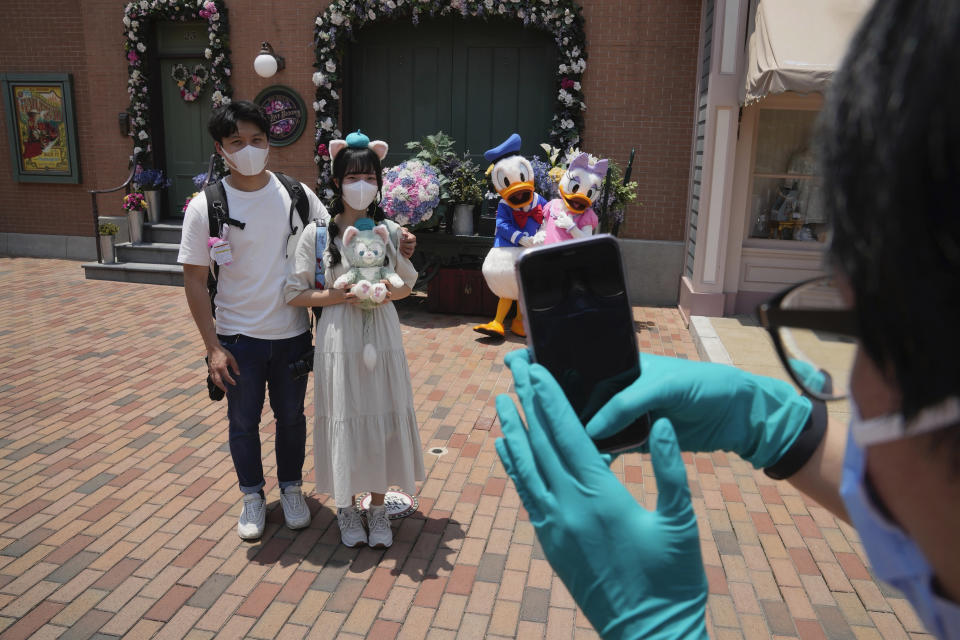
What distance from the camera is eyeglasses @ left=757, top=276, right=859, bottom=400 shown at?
727 mm

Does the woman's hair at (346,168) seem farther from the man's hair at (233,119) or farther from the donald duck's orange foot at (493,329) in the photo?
the donald duck's orange foot at (493,329)

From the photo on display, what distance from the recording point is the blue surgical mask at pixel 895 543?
657 millimetres

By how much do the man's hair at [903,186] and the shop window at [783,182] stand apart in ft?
24.9

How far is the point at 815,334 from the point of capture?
0.80 metres

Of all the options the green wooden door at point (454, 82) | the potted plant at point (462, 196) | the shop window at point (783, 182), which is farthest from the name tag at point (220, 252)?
the green wooden door at point (454, 82)

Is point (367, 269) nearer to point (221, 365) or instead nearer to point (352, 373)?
point (352, 373)

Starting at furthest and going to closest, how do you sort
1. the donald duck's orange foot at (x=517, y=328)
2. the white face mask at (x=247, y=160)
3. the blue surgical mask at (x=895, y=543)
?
the donald duck's orange foot at (x=517, y=328) → the white face mask at (x=247, y=160) → the blue surgical mask at (x=895, y=543)

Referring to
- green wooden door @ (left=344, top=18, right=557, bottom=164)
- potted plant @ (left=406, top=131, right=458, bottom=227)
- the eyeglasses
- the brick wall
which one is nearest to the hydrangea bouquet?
potted plant @ (left=406, top=131, right=458, bottom=227)

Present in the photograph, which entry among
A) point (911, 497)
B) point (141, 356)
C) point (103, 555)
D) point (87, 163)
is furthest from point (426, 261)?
point (911, 497)

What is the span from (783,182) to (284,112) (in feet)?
21.6

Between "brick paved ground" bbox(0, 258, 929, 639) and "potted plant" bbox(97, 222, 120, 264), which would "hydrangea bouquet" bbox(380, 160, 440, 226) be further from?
"potted plant" bbox(97, 222, 120, 264)

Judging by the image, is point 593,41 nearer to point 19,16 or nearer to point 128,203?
point 128,203

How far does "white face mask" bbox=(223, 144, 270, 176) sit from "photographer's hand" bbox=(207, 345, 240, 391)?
0.83m

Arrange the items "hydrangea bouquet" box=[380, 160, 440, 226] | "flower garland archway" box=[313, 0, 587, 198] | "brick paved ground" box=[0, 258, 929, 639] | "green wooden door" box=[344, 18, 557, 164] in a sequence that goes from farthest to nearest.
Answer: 1. "green wooden door" box=[344, 18, 557, 164]
2. "flower garland archway" box=[313, 0, 587, 198]
3. "hydrangea bouquet" box=[380, 160, 440, 226]
4. "brick paved ground" box=[0, 258, 929, 639]
